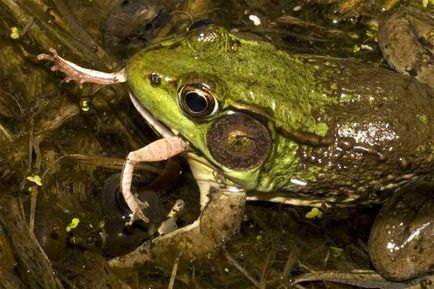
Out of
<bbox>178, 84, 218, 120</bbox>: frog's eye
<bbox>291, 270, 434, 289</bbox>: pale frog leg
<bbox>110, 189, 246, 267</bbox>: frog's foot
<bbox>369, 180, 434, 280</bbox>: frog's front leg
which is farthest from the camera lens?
<bbox>110, 189, 246, 267</bbox>: frog's foot

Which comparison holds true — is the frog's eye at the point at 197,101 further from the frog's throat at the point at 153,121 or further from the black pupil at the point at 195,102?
the frog's throat at the point at 153,121

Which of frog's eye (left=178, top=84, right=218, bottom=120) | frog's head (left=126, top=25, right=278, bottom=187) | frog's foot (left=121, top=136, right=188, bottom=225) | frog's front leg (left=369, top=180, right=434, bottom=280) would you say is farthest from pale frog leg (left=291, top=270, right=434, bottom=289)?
frog's eye (left=178, top=84, right=218, bottom=120)

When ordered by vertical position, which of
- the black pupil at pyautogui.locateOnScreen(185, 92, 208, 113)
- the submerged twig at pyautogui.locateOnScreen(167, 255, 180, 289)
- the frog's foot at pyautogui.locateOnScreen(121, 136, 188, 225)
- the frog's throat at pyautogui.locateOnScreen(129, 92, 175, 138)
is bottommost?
the submerged twig at pyautogui.locateOnScreen(167, 255, 180, 289)

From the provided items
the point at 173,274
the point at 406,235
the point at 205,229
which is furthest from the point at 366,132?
the point at 173,274

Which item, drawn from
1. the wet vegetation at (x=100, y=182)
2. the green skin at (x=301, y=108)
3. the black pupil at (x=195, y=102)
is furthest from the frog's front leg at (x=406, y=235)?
the black pupil at (x=195, y=102)

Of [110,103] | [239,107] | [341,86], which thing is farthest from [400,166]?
[110,103]

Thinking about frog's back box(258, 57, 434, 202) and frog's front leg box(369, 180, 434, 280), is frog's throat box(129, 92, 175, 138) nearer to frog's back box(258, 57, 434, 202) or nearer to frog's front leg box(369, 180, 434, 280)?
frog's back box(258, 57, 434, 202)

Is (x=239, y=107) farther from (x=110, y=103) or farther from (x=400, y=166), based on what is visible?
(x=110, y=103)
